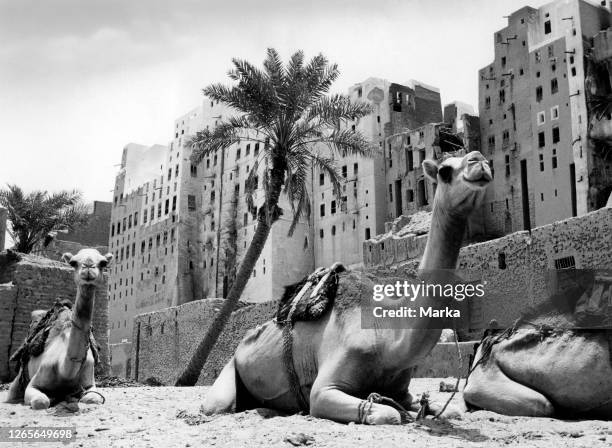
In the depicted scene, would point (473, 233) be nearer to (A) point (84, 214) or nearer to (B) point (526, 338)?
(A) point (84, 214)

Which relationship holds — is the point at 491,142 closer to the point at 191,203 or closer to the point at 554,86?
the point at 554,86

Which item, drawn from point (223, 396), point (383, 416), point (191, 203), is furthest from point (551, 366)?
point (191, 203)

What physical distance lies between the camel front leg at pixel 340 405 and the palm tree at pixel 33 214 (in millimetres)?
26478

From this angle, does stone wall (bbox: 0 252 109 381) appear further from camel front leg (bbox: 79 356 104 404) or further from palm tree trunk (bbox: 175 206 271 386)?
camel front leg (bbox: 79 356 104 404)

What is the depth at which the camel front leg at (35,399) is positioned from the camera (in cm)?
966

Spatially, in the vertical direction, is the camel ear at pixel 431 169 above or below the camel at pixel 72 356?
above

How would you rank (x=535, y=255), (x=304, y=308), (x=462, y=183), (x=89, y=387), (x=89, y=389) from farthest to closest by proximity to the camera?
(x=535, y=255), (x=89, y=387), (x=89, y=389), (x=304, y=308), (x=462, y=183)

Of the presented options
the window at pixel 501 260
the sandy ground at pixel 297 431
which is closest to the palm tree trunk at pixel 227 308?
the window at pixel 501 260

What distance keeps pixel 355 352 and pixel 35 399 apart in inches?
201

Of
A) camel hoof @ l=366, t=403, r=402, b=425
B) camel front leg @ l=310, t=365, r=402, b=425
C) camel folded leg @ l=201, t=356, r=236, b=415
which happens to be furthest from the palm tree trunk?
camel hoof @ l=366, t=403, r=402, b=425

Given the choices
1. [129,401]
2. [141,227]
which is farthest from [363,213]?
[129,401]

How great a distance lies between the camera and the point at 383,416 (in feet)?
20.2

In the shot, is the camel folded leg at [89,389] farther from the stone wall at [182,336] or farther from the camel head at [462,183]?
the stone wall at [182,336]

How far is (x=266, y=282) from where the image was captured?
68562 millimetres
